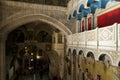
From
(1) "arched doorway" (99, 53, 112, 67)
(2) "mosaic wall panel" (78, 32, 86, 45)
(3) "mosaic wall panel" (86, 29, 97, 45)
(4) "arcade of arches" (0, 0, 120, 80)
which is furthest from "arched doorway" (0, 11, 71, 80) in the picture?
(1) "arched doorway" (99, 53, 112, 67)

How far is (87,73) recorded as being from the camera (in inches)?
362

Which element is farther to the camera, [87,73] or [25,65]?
[25,65]

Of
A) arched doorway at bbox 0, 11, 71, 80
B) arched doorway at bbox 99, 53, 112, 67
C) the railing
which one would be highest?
arched doorway at bbox 0, 11, 71, 80

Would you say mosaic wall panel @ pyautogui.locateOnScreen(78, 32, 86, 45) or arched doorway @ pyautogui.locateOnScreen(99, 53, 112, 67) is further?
mosaic wall panel @ pyautogui.locateOnScreen(78, 32, 86, 45)

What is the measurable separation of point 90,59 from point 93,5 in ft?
9.82

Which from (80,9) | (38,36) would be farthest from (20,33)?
(80,9)

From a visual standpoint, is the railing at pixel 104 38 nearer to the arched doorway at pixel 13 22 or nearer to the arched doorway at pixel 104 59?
the arched doorway at pixel 104 59

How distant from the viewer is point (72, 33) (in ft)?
43.6

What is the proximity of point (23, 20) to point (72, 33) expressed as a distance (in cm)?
403

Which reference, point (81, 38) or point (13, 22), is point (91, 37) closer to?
point (81, 38)

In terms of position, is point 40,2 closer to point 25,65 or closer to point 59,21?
point 59,21

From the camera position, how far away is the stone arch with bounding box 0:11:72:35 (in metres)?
11.6

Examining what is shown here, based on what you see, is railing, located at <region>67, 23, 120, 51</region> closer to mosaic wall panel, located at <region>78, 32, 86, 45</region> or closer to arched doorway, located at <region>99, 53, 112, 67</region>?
mosaic wall panel, located at <region>78, 32, 86, 45</region>

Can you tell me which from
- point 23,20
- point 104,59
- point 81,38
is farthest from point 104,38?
point 23,20
